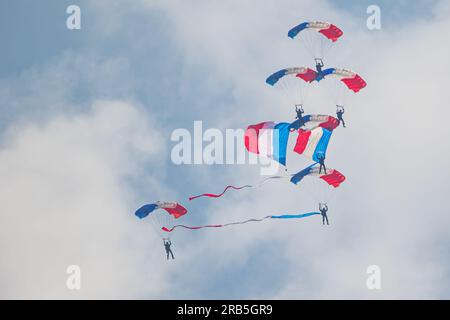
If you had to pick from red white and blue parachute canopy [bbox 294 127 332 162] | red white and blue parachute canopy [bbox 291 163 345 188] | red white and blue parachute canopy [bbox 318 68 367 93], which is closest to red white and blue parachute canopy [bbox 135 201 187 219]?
red white and blue parachute canopy [bbox 291 163 345 188]

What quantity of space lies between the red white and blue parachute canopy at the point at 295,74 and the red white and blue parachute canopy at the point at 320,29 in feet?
7.01

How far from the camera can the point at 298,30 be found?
72562mm

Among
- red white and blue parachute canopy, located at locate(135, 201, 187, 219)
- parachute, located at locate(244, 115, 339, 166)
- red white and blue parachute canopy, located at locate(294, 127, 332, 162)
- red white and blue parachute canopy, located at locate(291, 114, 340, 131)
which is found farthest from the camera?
red white and blue parachute canopy, located at locate(294, 127, 332, 162)

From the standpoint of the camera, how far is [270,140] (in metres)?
77.4

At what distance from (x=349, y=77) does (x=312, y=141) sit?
6970 millimetres

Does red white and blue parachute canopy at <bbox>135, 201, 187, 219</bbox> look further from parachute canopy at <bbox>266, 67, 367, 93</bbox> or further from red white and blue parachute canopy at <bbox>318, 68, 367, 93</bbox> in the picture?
red white and blue parachute canopy at <bbox>318, 68, 367, 93</bbox>

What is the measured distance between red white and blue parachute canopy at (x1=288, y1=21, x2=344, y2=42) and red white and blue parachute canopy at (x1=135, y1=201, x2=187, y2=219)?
1150 centimetres

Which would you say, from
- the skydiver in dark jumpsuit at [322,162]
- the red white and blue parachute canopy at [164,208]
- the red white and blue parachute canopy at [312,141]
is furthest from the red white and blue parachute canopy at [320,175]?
the red white and blue parachute canopy at [164,208]

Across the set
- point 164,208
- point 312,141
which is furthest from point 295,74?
point 164,208

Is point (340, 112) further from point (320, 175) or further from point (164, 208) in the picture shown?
point (164, 208)

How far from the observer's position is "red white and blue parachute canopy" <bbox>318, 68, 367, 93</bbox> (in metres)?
73.5

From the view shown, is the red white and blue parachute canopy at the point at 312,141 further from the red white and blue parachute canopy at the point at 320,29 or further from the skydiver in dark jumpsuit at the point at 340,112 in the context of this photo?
the red white and blue parachute canopy at the point at 320,29
